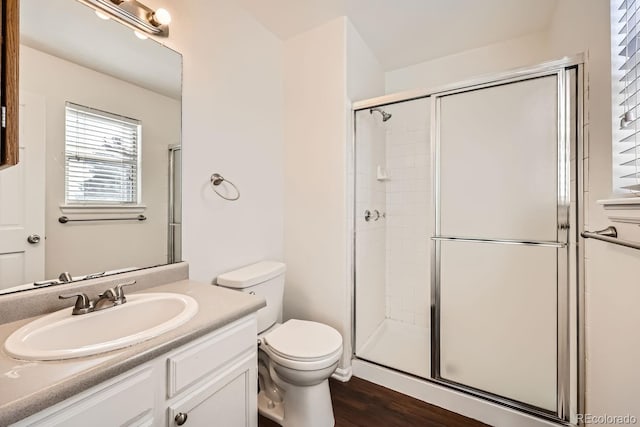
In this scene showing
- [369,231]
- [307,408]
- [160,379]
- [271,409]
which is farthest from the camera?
[369,231]

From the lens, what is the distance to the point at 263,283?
1.66m

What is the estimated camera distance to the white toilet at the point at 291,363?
1.36 meters

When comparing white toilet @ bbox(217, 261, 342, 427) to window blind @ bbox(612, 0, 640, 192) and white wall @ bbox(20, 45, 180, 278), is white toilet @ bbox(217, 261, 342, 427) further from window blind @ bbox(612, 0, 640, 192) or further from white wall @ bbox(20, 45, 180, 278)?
window blind @ bbox(612, 0, 640, 192)

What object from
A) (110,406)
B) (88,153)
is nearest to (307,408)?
(110,406)

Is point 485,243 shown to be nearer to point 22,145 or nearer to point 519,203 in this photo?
point 519,203

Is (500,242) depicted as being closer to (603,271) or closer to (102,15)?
(603,271)

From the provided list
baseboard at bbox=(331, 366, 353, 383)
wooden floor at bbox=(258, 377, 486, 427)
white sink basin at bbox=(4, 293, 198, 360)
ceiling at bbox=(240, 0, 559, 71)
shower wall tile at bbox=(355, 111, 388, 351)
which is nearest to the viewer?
white sink basin at bbox=(4, 293, 198, 360)

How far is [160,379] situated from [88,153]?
3.20ft

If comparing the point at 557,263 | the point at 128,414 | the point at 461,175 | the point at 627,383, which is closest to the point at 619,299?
the point at 627,383

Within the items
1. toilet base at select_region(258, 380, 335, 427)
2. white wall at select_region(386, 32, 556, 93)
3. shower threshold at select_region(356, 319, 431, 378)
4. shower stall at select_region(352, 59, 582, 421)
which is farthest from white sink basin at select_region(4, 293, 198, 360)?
white wall at select_region(386, 32, 556, 93)

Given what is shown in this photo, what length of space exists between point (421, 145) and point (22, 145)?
2.50m

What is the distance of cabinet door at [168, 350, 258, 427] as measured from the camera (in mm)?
891

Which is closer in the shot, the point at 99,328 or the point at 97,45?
the point at 99,328

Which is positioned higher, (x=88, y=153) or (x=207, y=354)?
(x=88, y=153)
